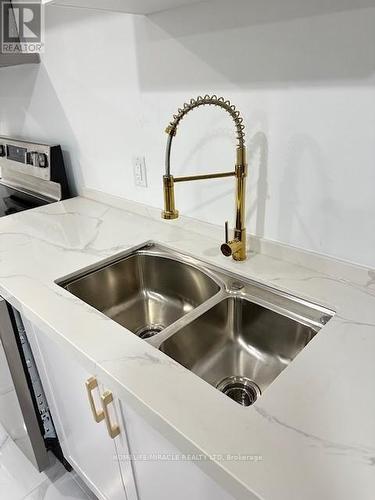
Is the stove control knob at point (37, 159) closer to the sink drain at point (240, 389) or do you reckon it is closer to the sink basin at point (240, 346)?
the sink basin at point (240, 346)

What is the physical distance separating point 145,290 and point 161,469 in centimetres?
66

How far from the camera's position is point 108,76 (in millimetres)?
1455

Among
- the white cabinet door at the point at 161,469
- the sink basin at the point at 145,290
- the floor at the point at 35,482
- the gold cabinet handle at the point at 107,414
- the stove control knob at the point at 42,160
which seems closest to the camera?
the white cabinet door at the point at 161,469

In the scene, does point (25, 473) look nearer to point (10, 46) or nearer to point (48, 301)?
point (48, 301)

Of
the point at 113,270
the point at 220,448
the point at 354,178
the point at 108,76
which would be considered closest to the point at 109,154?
the point at 108,76

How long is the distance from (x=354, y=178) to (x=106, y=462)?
3.43ft

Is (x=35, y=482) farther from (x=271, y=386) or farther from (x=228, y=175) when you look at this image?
(x=228, y=175)

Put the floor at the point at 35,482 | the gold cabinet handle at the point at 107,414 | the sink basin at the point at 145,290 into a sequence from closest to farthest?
the gold cabinet handle at the point at 107,414 → the sink basin at the point at 145,290 → the floor at the point at 35,482

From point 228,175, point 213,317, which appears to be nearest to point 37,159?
point 228,175

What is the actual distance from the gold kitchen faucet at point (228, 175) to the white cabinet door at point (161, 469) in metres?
0.51

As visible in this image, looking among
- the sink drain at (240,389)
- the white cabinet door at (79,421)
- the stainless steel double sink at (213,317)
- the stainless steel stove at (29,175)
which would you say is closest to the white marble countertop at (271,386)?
the stainless steel double sink at (213,317)

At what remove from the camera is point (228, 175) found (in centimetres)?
102

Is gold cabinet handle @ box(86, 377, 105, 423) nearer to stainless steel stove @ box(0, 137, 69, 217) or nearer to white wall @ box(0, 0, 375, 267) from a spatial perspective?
white wall @ box(0, 0, 375, 267)

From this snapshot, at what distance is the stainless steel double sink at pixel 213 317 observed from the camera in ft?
3.04
